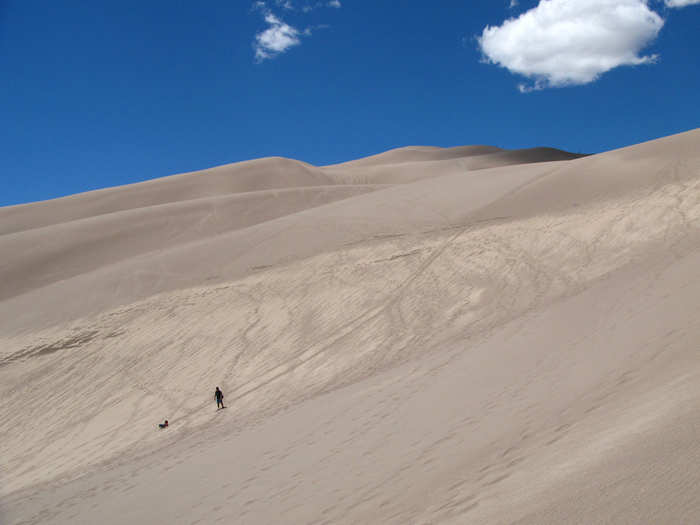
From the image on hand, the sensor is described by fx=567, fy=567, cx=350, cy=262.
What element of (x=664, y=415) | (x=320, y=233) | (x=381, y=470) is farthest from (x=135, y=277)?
(x=664, y=415)

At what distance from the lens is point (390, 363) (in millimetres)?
10680

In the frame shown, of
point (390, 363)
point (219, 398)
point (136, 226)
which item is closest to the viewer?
point (390, 363)

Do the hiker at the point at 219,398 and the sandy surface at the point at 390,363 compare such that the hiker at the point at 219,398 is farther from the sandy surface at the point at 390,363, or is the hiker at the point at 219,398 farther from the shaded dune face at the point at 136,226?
the shaded dune face at the point at 136,226

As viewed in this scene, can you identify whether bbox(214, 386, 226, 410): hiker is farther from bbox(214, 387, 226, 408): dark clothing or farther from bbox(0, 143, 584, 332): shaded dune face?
bbox(0, 143, 584, 332): shaded dune face

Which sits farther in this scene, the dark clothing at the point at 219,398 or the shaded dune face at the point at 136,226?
the shaded dune face at the point at 136,226

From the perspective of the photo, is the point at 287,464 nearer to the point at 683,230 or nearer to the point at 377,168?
the point at 683,230

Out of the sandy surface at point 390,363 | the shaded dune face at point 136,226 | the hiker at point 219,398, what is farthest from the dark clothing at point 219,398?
the shaded dune face at point 136,226

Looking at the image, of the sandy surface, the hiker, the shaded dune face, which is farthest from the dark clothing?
the shaded dune face

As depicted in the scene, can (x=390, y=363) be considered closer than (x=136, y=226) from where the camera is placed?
Yes

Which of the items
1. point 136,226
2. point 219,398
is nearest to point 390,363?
point 219,398

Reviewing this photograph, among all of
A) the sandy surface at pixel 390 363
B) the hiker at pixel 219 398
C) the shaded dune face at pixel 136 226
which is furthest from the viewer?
the shaded dune face at pixel 136 226

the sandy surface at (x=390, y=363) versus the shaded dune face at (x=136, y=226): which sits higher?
the shaded dune face at (x=136, y=226)

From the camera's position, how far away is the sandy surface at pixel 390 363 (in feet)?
14.3

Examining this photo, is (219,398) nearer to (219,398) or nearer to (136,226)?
(219,398)
